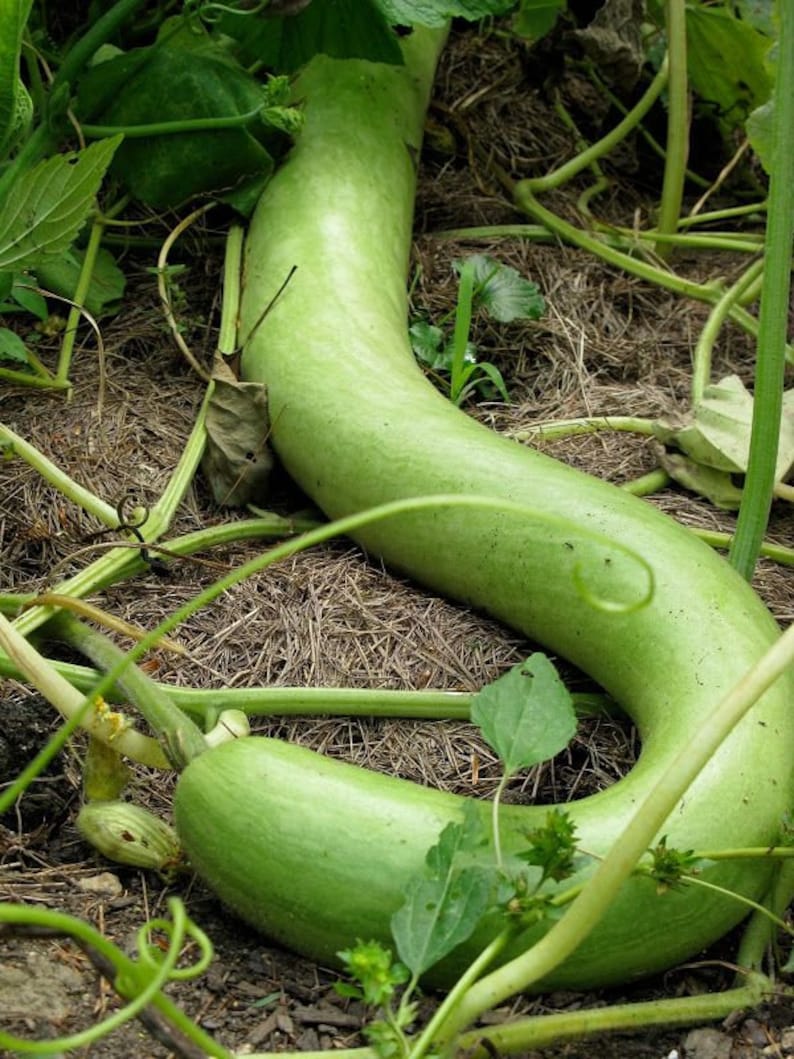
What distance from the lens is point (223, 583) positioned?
1270 millimetres

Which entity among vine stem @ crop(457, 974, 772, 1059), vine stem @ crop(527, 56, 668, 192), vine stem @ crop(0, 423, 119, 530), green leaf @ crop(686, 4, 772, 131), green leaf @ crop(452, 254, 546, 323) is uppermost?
green leaf @ crop(686, 4, 772, 131)

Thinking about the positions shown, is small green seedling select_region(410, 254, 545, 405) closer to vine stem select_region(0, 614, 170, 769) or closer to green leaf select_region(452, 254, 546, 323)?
green leaf select_region(452, 254, 546, 323)

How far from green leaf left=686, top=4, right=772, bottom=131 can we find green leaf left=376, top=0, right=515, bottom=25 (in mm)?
702

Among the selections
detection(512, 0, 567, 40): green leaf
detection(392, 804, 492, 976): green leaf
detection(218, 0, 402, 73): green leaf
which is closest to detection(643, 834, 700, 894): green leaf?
detection(392, 804, 492, 976): green leaf

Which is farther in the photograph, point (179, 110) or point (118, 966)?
point (179, 110)

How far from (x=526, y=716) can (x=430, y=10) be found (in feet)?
4.21

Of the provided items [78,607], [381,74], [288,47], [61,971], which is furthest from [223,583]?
[381,74]

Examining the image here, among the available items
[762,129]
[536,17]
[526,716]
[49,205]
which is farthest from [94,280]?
[526,716]

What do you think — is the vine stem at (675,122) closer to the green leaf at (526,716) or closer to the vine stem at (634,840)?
the green leaf at (526,716)

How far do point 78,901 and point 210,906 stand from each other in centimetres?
16

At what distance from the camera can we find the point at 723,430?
2355 mm

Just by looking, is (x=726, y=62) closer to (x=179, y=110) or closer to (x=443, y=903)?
(x=179, y=110)

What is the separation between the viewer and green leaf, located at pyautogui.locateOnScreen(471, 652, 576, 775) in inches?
63.1

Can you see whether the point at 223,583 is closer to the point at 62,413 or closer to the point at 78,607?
the point at 78,607
